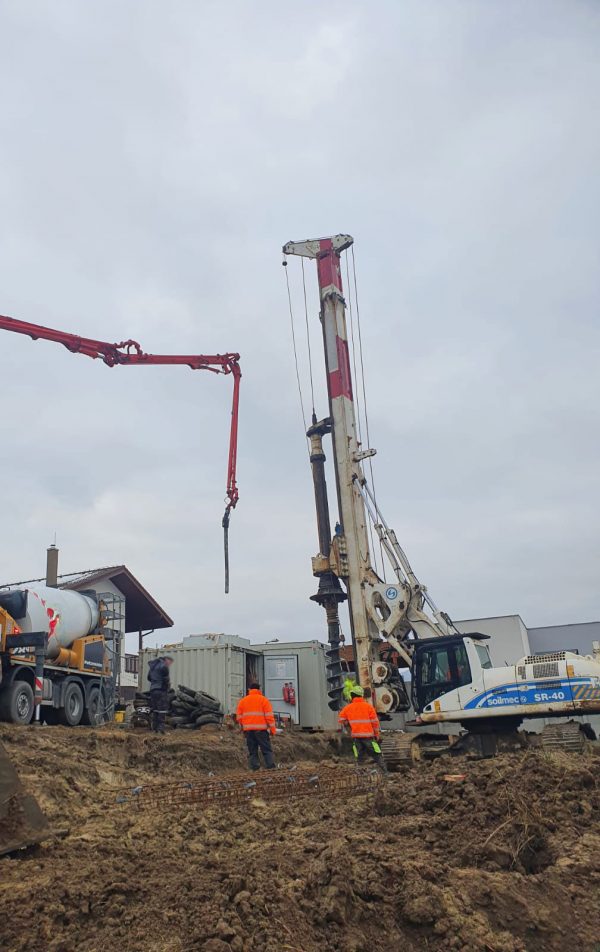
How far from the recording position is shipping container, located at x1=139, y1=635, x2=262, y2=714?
71.3 feet

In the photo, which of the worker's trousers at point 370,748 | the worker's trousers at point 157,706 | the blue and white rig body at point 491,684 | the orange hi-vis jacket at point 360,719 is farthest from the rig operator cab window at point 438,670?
the worker's trousers at point 157,706

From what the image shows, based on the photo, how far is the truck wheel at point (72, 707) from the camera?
668 inches

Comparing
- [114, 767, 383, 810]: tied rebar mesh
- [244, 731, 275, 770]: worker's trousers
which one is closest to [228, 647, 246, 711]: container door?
[244, 731, 275, 770]: worker's trousers

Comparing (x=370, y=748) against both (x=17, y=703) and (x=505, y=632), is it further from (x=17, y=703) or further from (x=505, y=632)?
(x=505, y=632)

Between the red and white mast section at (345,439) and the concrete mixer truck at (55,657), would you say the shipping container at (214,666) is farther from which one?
the red and white mast section at (345,439)

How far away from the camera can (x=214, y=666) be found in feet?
72.4

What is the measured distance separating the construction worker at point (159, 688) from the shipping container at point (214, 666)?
5741mm

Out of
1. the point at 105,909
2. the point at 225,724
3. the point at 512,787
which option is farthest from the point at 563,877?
the point at 225,724

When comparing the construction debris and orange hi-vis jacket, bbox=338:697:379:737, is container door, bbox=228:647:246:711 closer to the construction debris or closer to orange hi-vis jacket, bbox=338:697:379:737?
the construction debris

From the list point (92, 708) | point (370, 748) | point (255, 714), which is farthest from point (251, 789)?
point (92, 708)

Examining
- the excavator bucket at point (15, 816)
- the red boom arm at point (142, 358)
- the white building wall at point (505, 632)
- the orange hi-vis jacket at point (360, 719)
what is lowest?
the excavator bucket at point (15, 816)

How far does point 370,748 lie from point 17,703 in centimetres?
714

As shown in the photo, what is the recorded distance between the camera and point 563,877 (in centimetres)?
516

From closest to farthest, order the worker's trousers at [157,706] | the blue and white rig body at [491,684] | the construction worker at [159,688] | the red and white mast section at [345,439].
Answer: the blue and white rig body at [491,684] < the construction worker at [159,688] < the worker's trousers at [157,706] < the red and white mast section at [345,439]
